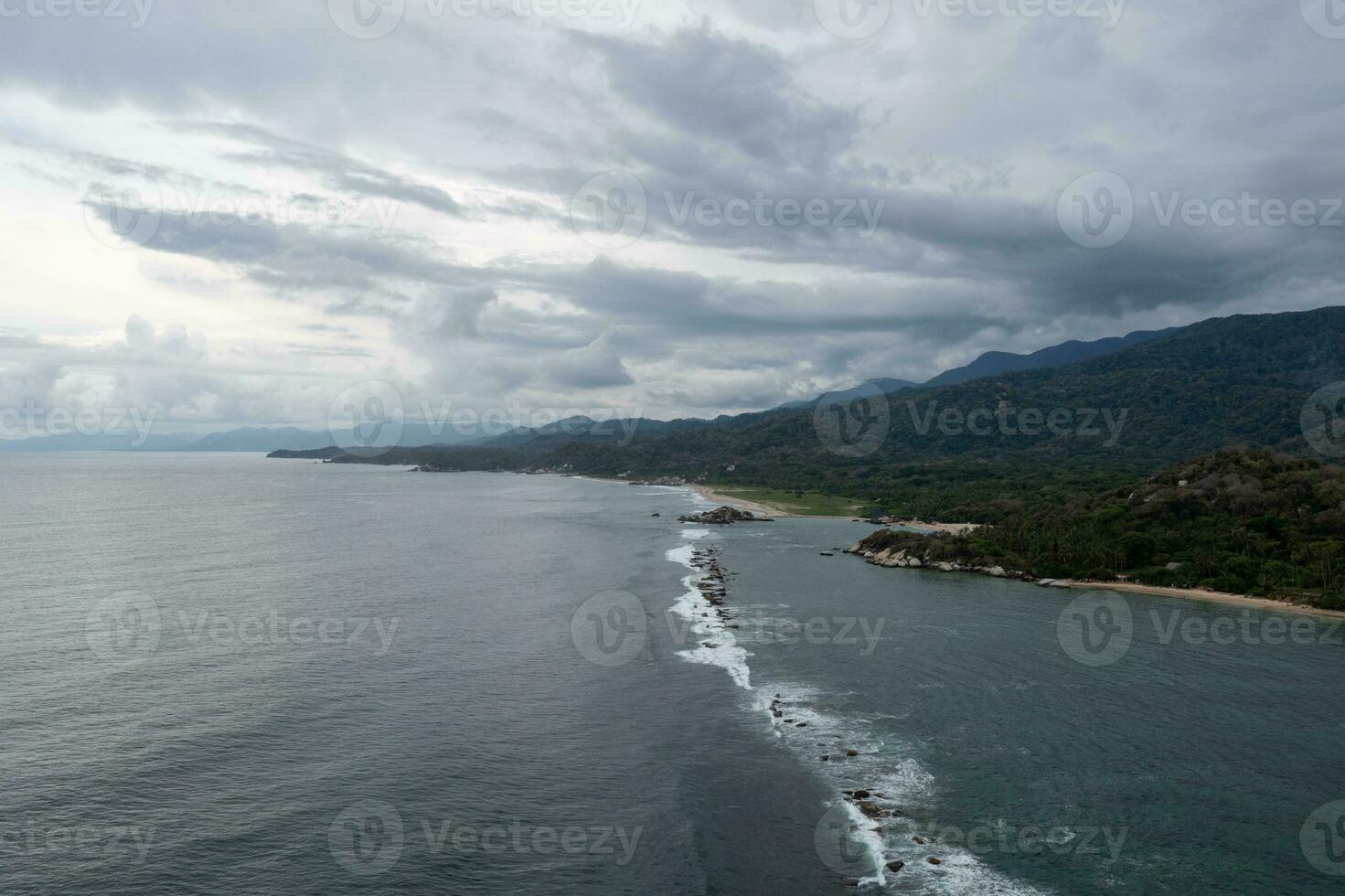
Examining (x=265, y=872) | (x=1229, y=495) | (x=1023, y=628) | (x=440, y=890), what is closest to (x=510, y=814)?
(x=440, y=890)

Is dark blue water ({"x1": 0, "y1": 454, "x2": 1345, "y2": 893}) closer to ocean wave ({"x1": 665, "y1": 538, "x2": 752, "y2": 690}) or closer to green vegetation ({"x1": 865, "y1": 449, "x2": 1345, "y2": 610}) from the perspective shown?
ocean wave ({"x1": 665, "y1": 538, "x2": 752, "y2": 690})

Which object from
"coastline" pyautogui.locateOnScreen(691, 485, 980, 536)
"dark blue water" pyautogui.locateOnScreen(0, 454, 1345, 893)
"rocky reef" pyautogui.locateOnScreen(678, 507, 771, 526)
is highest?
"coastline" pyautogui.locateOnScreen(691, 485, 980, 536)

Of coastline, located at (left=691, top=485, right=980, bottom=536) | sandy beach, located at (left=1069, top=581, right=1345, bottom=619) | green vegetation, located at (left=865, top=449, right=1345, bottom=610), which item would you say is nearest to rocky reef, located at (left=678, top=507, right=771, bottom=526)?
coastline, located at (left=691, top=485, right=980, bottom=536)

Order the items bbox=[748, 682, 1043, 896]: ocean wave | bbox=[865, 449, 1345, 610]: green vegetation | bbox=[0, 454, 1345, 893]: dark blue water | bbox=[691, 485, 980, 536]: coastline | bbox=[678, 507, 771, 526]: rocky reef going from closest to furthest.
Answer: bbox=[748, 682, 1043, 896]: ocean wave
bbox=[0, 454, 1345, 893]: dark blue water
bbox=[865, 449, 1345, 610]: green vegetation
bbox=[691, 485, 980, 536]: coastline
bbox=[678, 507, 771, 526]: rocky reef

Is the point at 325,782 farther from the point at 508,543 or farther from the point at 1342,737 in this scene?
the point at 508,543

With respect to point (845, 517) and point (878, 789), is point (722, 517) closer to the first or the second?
point (845, 517)

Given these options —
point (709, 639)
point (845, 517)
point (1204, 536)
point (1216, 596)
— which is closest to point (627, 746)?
point (709, 639)
